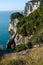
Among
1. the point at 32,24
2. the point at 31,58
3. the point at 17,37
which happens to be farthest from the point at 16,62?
the point at 17,37

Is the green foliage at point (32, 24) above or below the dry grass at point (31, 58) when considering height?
below

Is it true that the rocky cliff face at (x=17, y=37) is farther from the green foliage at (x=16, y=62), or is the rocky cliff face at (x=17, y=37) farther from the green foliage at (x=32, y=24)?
the green foliage at (x=16, y=62)

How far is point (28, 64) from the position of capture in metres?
7.77

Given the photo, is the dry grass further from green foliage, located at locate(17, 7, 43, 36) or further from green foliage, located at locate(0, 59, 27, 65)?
green foliage, located at locate(17, 7, 43, 36)

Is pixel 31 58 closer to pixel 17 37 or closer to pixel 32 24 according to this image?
pixel 32 24

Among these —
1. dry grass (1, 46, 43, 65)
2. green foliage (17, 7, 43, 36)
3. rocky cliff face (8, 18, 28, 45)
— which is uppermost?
dry grass (1, 46, 43, 65)

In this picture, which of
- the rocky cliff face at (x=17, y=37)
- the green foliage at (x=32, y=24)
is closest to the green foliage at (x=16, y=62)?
the rocky cliff face at (x=17, y=37)

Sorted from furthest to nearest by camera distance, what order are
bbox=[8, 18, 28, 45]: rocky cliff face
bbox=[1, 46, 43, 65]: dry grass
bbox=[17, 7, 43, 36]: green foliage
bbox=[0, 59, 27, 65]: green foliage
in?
1. bbox=[17, 7, 43, 36]: green foliage
2. bbox=[8, 18, 28, 45]: rocky cliff face
3. bbox=[1, 46, 43, 65]: dry grass
4. bbox=[0, 59, 27, 65]: green foliage

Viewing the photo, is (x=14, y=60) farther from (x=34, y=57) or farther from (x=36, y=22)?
(x=36, y=22)

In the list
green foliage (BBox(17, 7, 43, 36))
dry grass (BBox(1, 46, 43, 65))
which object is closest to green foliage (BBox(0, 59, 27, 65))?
dry grass (BBox(1, 46, 43, 65))

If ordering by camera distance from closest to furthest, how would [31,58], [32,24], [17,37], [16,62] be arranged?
[16,62] → [31,58] → [32,24] → [17,37]

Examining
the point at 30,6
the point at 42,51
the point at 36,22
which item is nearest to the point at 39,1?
the point at 30,6

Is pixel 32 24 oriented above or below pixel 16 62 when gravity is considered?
below

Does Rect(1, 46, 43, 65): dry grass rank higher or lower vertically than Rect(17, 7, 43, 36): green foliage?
higher
